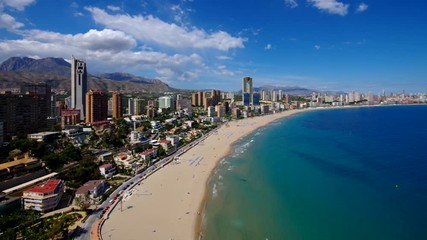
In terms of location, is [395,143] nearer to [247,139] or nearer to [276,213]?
[247,139]

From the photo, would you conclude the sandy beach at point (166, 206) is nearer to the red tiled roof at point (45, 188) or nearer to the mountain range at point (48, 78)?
the red tiled roof at point (45, 188)

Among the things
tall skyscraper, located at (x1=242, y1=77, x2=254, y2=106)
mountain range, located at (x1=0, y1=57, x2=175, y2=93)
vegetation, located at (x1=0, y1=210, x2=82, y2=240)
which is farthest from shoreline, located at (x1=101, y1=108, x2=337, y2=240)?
tall skyscraper, located at (x1=242, y1=77, x2=254, y2=106)

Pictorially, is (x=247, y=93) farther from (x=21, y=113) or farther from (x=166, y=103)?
(x=21, y=113)

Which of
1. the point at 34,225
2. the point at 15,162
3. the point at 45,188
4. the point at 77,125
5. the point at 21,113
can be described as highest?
the point at 21,113

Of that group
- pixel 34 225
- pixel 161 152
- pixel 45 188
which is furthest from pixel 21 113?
pixel 34 225

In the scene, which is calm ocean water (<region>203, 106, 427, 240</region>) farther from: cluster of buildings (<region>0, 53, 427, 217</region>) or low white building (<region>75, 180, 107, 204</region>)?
cluster of buildings (<region>0, 53, 427, 217</region>)
